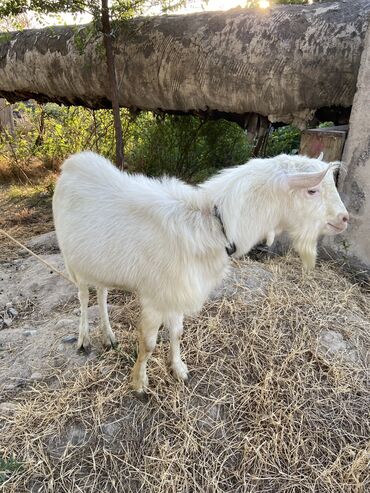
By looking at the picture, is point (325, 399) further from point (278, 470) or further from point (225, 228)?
point (225, 228)

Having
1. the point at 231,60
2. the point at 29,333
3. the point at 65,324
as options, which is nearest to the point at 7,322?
the point at 29,333

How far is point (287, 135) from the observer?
21.9 feet

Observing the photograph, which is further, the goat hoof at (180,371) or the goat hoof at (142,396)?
the goat hoof at (180,371)

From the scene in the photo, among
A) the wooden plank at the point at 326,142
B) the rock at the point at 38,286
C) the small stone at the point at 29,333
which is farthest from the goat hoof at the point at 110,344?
the wooden plank at the point at 326,142

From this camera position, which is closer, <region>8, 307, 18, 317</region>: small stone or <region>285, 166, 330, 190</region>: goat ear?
<region>285, 166, 330, 190</region>: goat ear

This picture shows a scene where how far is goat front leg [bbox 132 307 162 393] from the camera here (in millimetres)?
2098

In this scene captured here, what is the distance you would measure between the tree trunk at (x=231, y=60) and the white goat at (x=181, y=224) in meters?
1.83

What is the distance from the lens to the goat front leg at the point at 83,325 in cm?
257

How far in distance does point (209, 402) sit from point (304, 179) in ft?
4.47

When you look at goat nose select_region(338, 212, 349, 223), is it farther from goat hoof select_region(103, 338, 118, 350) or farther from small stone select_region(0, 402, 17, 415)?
small stone select_region(0, 402, 17, 415)

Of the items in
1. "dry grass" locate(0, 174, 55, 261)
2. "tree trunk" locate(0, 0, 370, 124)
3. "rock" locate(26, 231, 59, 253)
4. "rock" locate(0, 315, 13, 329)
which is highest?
"tree trunk" locate(0, 0, 370, 124)

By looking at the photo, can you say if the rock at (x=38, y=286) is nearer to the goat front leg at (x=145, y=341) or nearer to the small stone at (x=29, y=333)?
the small stone at (x=29, y=333)

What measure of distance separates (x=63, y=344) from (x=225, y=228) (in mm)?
1531

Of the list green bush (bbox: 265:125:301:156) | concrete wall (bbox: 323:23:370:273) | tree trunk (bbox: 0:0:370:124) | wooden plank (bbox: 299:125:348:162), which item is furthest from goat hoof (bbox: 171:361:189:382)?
green bush (bbox: 265:125:301:156)
